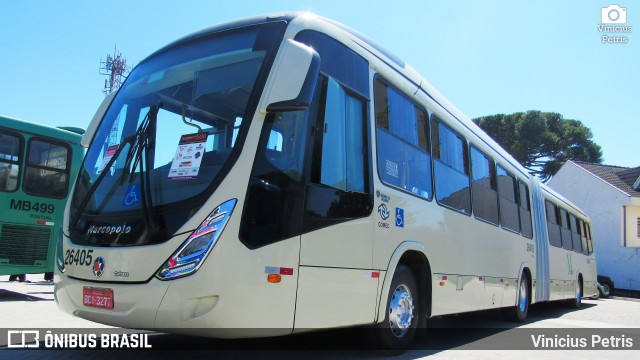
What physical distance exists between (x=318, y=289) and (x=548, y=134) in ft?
145

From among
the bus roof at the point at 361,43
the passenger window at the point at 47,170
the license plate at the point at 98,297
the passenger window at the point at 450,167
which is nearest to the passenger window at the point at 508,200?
the bus roof at the point at 361,43

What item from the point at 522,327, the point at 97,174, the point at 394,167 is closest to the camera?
the point at 97,174

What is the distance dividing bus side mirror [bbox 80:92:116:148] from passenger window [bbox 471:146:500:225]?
5.33 m

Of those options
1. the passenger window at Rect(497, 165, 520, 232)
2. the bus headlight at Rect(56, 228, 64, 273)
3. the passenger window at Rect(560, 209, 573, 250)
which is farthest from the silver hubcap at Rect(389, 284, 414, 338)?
the passenger window at Rect(560, 209, 573, 250)

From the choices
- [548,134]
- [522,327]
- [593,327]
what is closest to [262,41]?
[522,327]

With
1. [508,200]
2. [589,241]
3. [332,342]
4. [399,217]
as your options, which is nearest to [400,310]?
[399,217]

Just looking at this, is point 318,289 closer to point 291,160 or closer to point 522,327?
point 291,160

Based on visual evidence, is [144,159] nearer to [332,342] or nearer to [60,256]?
[60,256]

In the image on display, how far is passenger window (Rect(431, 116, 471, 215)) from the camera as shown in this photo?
6.81 meters

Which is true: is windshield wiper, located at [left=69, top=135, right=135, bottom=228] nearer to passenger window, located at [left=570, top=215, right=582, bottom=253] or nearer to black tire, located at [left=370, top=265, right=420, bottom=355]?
black tire, located at [left=370, top=265, right=420, bottom=355]

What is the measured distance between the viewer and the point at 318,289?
14.1 ft

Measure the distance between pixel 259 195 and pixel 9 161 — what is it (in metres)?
8.10

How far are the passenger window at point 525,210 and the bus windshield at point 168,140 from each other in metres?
8.26

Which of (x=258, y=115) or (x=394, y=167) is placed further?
(x=394, y=167)
